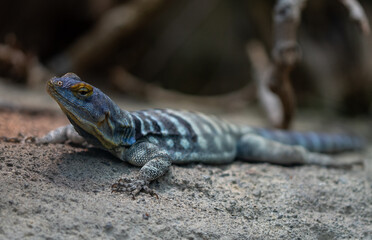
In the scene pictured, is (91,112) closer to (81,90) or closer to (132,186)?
(81,90)

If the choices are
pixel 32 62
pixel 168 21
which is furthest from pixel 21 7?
pixel 168 21

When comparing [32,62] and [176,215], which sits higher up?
[32,62]

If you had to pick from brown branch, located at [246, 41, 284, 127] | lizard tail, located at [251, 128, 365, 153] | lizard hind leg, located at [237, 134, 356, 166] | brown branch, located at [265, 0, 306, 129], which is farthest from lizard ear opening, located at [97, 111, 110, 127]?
brown branch, located at [246, 41, 284, 127]

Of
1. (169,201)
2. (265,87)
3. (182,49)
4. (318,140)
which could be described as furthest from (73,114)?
(182,49)

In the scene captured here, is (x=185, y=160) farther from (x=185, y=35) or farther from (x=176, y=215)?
(x=185, y=35)

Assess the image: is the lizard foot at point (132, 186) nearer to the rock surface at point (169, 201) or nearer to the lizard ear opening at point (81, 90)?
the rock surface at point (169, 201)

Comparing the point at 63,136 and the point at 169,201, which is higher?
the point at 63,136
